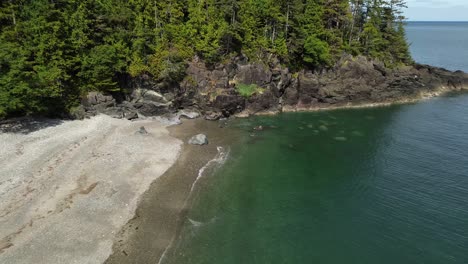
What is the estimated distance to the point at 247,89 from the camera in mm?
59500

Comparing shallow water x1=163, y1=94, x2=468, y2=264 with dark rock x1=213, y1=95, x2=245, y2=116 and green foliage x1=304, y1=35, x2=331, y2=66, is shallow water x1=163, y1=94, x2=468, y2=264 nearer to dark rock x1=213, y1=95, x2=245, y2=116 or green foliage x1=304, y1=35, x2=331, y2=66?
dark rock x1=213, y1=95, x2=245, y2=116

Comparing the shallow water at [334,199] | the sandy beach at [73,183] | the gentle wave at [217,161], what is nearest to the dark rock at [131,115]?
the sandy beach at [73,183]

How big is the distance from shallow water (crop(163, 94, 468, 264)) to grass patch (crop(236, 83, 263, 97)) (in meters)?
7.53

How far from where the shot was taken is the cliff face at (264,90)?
55.8 m

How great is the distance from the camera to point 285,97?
6462 centimetres

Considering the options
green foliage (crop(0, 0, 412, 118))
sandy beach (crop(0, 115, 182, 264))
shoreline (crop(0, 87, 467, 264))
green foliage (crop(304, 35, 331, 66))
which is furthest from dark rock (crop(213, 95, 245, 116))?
green foliage (crop(304, 35, 331, 66))

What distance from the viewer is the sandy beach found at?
2355cm

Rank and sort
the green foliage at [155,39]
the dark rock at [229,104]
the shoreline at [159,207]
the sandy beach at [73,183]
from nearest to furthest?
the sandy beach at [73,183]
the shoreline at [159,207]
the green foliage at [155,39]
the dark rock at [229,104]

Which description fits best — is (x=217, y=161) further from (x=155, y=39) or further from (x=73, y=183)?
(x=155, y=39)

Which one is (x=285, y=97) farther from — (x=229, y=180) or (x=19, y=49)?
(x=19, y=49)

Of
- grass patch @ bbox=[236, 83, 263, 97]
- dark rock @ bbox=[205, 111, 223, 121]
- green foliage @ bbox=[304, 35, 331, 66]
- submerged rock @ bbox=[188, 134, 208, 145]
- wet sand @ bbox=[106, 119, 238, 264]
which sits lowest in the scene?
wet sand @ bbox=[106, 119, 238, 264]

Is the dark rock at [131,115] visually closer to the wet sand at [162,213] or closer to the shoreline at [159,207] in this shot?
the shoreline at [159,207]

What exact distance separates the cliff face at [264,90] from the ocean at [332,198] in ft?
22.6

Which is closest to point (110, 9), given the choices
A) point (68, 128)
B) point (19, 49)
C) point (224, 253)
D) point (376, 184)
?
point (19, 49)
